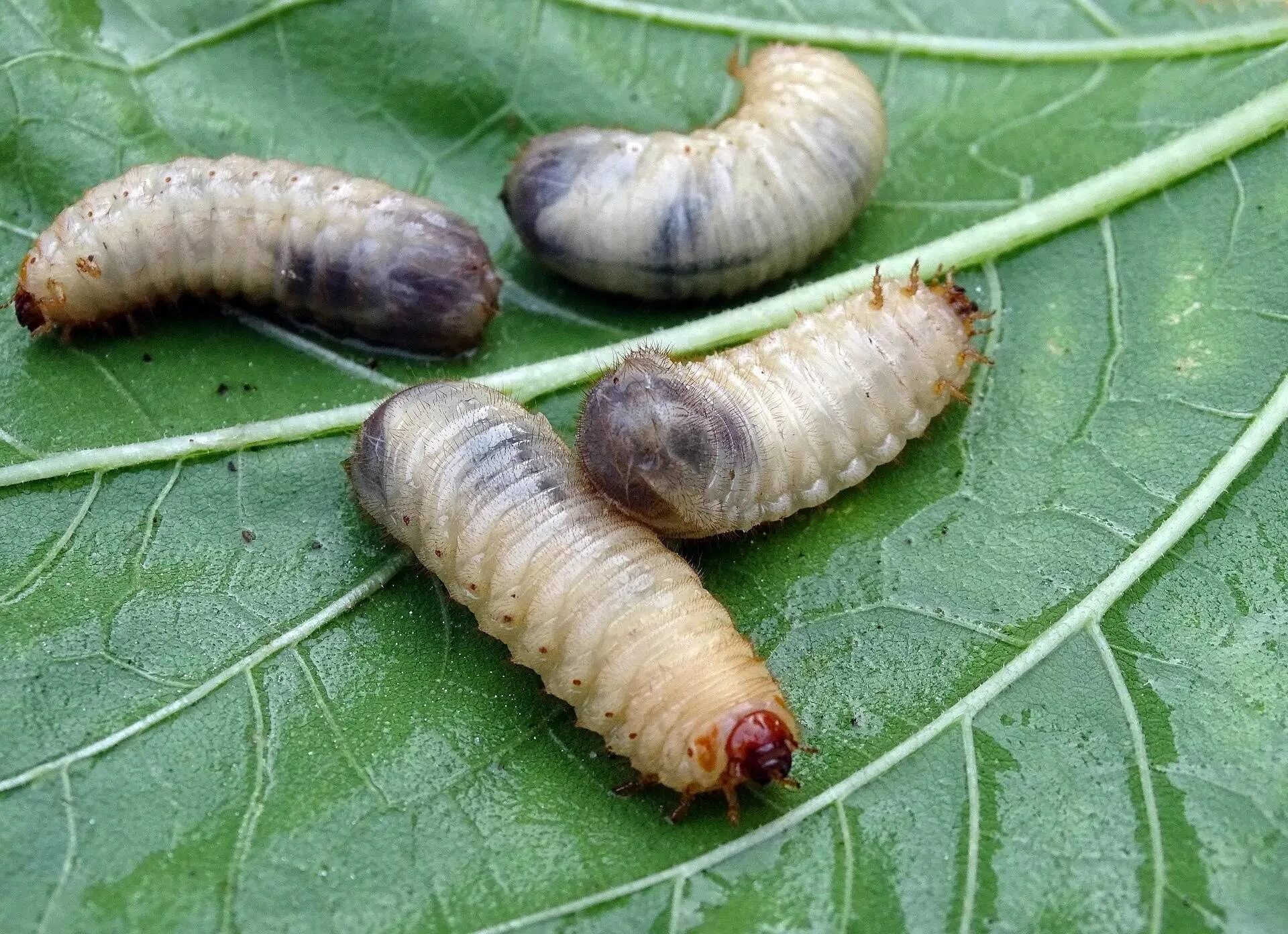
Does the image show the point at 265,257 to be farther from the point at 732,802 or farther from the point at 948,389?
the point at 732,802

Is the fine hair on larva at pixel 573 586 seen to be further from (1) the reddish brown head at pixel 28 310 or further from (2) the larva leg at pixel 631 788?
(1) the reddish brown head at pixel 28 310

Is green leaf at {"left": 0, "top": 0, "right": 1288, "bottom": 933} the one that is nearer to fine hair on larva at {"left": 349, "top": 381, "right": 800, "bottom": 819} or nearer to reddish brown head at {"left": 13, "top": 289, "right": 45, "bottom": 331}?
reddish brown head at {"left": 13, "top": 289, "right": 45, "bottom": 331}

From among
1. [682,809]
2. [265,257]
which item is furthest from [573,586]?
[265,257]

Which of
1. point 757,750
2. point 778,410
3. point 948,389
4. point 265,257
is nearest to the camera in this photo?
point 757,750

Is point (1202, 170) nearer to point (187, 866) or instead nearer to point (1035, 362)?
point (1035, 362)

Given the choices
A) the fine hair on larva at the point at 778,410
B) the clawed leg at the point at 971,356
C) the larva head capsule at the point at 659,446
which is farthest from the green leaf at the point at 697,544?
the larva head capsule at the point at 659,446
